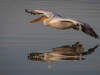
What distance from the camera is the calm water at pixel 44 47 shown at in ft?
25.8

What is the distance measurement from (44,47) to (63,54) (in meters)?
0.71

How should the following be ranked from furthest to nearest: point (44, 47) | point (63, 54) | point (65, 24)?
1. point (65, 24)
2. point (44, 47)
3. point (63, 54)

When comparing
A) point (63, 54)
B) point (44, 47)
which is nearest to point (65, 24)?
point (44, 47)

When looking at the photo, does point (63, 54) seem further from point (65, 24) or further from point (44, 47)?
point (65, 24)

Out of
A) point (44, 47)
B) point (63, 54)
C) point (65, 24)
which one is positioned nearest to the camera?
point (63, 54)

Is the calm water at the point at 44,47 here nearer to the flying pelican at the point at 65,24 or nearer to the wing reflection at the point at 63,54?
the wing reflection at the point at 63,54

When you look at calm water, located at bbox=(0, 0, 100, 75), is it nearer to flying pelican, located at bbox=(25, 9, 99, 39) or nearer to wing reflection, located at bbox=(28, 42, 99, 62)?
wing reflection, located at bbox=(28, 42, 99, 62)

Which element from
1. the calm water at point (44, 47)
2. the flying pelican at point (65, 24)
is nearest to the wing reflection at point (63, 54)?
the calm water at point (44, 47)

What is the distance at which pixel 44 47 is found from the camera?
9742 millimetres

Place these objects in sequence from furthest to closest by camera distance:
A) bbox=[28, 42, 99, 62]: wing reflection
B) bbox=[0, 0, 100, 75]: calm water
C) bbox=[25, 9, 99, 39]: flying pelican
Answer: bbox=[25, 9, 99, 39]: flying pelican, bbox=[28, 42, 99, 62]: wing reflection, bbox=[0, 0, 100, 75]: calm water

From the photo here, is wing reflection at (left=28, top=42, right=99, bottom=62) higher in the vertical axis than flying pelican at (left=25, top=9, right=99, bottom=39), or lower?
lower

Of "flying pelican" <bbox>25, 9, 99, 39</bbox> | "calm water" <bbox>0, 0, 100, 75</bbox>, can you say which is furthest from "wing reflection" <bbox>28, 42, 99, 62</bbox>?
"flying pelican" <bbox>25, 9, 99, 39</bbox>

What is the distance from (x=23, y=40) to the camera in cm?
1043

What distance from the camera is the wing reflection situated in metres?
8.75
